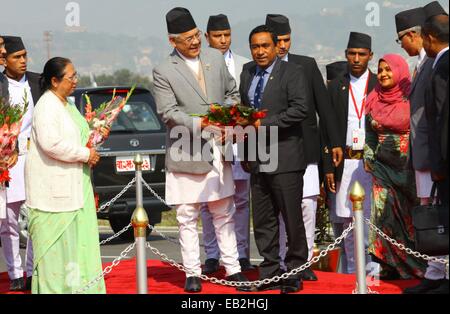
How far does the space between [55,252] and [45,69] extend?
62.0 inches

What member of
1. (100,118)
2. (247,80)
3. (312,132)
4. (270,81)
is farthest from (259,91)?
(100,118)

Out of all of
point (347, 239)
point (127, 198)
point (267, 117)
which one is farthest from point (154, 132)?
point (267, 117)

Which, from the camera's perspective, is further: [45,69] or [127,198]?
[127,198]

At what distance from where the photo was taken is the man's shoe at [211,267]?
1148cm

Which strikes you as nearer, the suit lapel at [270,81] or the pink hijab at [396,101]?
the suit lapel at [270,81]

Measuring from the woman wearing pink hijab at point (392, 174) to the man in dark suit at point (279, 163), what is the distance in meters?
0.84

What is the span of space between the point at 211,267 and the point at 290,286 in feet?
5.61

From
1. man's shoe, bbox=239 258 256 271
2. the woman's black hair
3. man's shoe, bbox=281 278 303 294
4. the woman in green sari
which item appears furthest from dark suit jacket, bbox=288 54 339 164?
the woman's black hair

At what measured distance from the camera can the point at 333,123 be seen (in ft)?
36.3

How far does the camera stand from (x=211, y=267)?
1153cm

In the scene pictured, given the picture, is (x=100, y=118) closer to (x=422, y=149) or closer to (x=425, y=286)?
(x=422, y=149)

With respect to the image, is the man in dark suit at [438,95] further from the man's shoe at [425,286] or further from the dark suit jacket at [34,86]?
the dark suit jacket at [34,86]

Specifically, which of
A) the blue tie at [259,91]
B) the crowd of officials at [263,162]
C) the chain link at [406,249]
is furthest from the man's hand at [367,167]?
the blue tie at [259,91]
